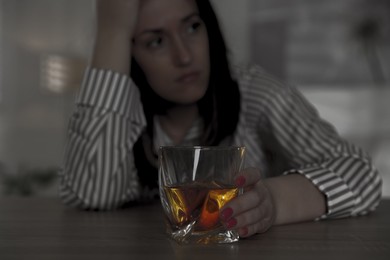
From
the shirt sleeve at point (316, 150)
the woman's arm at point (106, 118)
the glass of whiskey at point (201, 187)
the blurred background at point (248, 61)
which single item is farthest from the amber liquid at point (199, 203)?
the blurred background at point (248, 61)

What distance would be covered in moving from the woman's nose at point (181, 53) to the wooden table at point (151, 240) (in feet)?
1.18

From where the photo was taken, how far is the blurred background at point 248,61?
352 cm

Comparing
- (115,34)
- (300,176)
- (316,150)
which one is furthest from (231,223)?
(115,34)

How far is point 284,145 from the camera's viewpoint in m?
1.31

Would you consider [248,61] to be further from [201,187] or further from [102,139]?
[201,187]

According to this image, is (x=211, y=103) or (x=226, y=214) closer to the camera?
(x=226, y=214)

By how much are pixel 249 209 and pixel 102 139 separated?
1.97 feet

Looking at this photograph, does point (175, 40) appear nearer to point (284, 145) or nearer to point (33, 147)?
point (284, 145)

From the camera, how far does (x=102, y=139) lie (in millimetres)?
1256

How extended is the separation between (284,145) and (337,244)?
639mm

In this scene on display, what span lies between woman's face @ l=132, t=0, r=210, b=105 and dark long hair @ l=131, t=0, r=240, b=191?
101mm

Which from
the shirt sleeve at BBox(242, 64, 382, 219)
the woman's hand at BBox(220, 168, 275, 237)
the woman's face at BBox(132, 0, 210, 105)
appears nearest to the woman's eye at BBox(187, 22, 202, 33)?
the woman's face at BBox(132, 0, 210, 105)

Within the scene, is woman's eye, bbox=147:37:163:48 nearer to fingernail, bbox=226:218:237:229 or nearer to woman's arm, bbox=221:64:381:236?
woman's arm, bbox=221:64:381:236

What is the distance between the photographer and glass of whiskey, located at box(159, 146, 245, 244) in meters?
0.67
